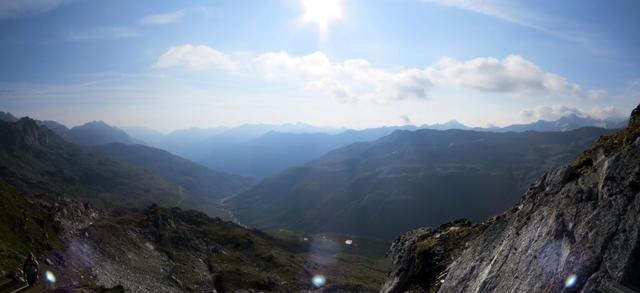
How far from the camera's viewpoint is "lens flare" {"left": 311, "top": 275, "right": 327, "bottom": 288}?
116 m

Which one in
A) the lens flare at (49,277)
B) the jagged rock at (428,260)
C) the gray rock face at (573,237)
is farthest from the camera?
the lens flare at (49,277)

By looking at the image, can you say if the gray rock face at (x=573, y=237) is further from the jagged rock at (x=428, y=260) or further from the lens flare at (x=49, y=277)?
the lens flare at (x=49, y=277)

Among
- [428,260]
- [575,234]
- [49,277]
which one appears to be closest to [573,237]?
[575,234]

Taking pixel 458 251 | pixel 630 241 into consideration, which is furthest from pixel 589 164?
pixel 458 251

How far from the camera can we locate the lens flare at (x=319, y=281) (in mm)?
115875

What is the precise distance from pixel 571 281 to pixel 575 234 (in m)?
2.22

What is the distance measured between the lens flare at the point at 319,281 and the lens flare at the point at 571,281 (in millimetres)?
104731

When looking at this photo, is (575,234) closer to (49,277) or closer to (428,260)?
(428,260)

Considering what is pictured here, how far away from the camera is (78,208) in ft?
351

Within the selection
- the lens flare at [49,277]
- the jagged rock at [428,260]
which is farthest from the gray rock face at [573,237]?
the lens flare at [49,277]

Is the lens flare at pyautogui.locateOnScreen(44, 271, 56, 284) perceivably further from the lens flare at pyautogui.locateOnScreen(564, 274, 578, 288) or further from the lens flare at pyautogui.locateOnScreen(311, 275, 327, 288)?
the lens flare at pyautogui.locateOnScreen(311, 275, 327, 288)

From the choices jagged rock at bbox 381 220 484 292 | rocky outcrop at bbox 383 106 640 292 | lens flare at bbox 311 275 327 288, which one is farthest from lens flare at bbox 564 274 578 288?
lens flare at bbox 311 275 327 288

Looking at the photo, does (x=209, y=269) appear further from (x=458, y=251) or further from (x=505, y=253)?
(x=505, y=253)

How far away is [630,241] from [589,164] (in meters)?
7.69
